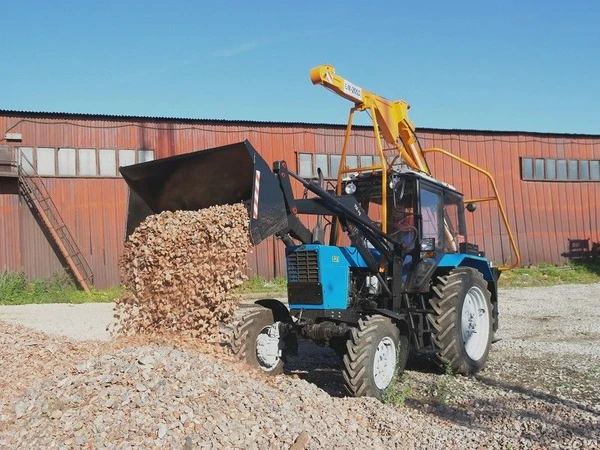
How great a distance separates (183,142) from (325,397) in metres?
16.2

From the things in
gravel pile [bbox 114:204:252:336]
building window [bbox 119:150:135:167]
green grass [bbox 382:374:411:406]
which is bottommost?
green grass [bbox 382:374:411:406]

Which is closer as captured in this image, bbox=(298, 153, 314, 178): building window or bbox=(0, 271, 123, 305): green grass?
bbox=(0, 271, 123, 305): green grass

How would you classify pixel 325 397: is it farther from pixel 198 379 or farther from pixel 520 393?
pixel 520 393

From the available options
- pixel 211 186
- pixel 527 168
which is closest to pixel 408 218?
pixel 211 186

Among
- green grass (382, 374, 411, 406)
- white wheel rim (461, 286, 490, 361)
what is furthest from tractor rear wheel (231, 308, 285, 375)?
white wheel rim (461, 286, 490, 361)

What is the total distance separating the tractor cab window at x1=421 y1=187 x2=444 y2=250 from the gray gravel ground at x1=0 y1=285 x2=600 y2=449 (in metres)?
1.62

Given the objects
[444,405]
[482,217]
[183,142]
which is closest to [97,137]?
[183,142]

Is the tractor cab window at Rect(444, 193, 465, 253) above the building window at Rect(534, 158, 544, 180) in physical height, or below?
below

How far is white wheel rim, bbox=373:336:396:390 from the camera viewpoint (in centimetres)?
628

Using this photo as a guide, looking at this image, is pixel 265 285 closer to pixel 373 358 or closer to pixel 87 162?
pixel 87 162

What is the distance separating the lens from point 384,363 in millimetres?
6402

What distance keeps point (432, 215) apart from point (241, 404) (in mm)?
3931

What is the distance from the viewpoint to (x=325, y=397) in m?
5.52

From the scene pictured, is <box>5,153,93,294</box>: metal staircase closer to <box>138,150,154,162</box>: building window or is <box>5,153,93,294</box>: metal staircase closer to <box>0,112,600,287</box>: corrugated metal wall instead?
<box>0,112,600,287</box>: corrugated metal wall
